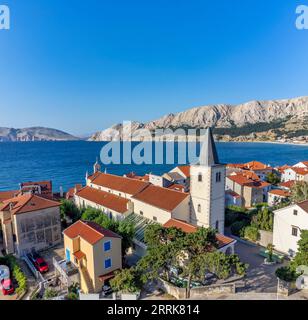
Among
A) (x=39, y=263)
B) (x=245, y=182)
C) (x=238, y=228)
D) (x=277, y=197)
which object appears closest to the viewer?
(x=39, y=263)

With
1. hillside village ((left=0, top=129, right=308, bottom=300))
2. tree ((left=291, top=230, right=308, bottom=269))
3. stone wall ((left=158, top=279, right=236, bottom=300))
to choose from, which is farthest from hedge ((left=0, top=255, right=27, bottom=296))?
tree ((left=291, top=230, right=308, bottom=269))

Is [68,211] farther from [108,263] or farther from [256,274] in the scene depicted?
[256,274]

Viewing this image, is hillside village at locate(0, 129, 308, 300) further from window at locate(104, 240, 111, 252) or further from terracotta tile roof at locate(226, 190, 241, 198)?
terracotta tile roof at locate(226, 190, 241, 198)

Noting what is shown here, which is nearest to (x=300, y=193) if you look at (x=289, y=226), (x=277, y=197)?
(x=277, y=197)

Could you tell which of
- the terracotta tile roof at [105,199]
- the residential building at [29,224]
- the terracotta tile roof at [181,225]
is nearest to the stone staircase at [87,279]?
the terracotta tile roof at [181,225]

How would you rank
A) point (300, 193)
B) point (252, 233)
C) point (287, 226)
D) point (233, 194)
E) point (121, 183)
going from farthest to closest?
point (233, 194), point (121, 183), point (300, 193), point (252, 233), point (287, 226)

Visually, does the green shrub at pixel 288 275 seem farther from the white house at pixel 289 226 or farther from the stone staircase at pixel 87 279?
the stone staircase at pixel 87 279
